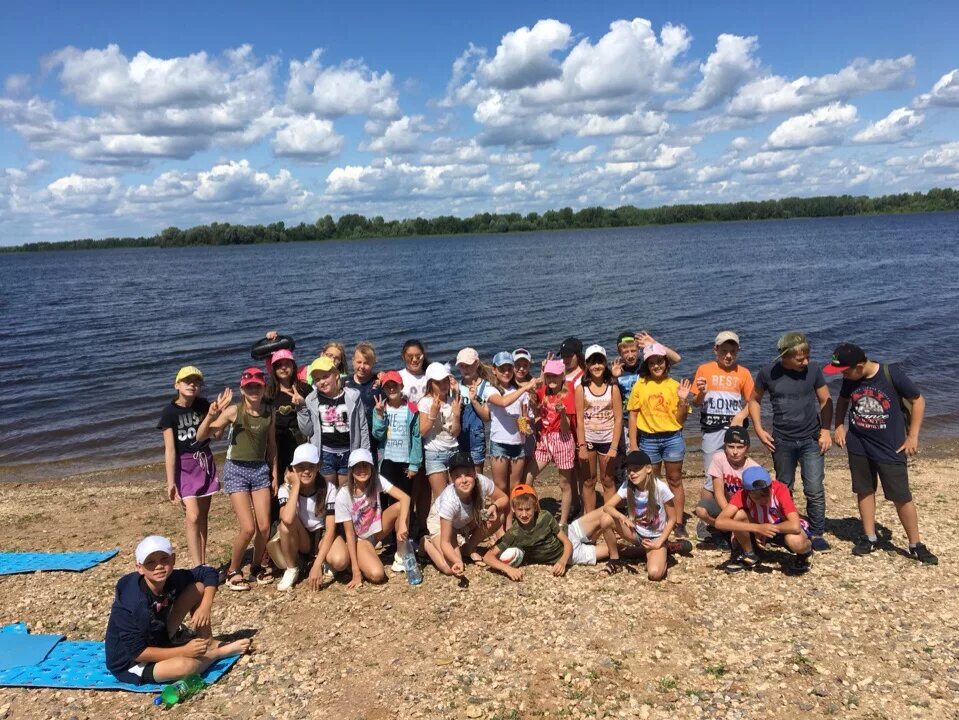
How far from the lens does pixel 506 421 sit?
306 inches

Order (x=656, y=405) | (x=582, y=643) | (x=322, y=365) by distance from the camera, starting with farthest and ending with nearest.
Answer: (x=656, y=405) → (x=322, y=365) → (x=582, y=643)

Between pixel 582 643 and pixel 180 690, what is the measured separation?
11.6 ft

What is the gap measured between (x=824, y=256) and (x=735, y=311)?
35.3 m

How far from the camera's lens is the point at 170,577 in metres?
5.59

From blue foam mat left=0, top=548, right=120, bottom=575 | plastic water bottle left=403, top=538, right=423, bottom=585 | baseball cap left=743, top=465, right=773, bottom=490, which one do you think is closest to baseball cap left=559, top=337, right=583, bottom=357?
baseball cap left=743, top=465, right=773, bottom=490

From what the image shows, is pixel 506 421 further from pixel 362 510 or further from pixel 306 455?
pixel 306 455

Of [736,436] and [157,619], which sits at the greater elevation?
[736,436]

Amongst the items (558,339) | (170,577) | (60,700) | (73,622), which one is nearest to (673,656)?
(170,577)

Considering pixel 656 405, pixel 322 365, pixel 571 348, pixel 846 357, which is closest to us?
pixel 846 357

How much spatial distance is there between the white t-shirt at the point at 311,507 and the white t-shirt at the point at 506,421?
2022 millimetres

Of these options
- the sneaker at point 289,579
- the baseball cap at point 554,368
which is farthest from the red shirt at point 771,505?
the sneaker at point 289,579

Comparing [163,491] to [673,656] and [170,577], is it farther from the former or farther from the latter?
[673,656]

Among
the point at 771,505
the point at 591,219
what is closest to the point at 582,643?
the point at 771,505

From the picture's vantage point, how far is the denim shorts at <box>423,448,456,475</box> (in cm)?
762
